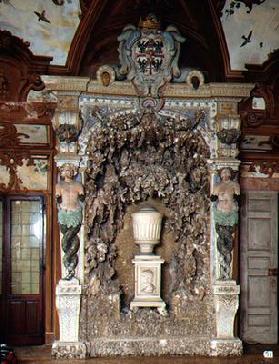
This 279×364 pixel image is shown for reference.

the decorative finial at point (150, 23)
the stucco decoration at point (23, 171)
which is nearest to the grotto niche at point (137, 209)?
the stucco decoration at point (23, 171)

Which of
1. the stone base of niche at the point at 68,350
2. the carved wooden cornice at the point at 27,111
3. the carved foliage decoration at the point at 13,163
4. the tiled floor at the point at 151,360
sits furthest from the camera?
the carved foliage decoration at the point at 13,163

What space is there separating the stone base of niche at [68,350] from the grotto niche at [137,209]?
16cm

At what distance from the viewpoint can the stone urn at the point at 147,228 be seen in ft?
25.0

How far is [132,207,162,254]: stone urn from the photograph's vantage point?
7609 millimetres

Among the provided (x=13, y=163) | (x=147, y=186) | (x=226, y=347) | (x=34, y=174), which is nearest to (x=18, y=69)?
(x=13, y=163)

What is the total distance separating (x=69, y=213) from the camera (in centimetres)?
712

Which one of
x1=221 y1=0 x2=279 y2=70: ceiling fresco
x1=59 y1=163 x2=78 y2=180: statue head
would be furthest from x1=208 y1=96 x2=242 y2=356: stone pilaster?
x1=59 y1=163 x2=78 y2=180: statue head

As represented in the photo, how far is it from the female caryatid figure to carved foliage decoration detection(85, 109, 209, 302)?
0.22 m

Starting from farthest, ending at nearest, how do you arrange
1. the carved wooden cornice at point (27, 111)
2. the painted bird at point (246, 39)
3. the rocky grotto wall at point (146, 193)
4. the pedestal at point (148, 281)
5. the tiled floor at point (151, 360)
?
the pedestal at point (148, 281)
the painted bird at point (246, 39)
the carved wooden cornice at point (27, 111)
the rocky grotto wall at point (146, 193)
the tiled floor at point (151, 360)

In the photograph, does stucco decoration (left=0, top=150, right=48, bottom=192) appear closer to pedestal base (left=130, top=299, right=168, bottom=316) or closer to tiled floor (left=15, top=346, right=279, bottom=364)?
pedestal base (left=130, top=299, right=168, bottom=316)

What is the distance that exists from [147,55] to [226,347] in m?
3.59

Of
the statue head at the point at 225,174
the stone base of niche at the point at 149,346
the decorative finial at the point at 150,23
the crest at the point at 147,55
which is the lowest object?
the stone base of niche at the point at 149,346

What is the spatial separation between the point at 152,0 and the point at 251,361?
4.35m

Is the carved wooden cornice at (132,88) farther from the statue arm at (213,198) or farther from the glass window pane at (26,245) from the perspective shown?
the glass window pane at (26,245)
